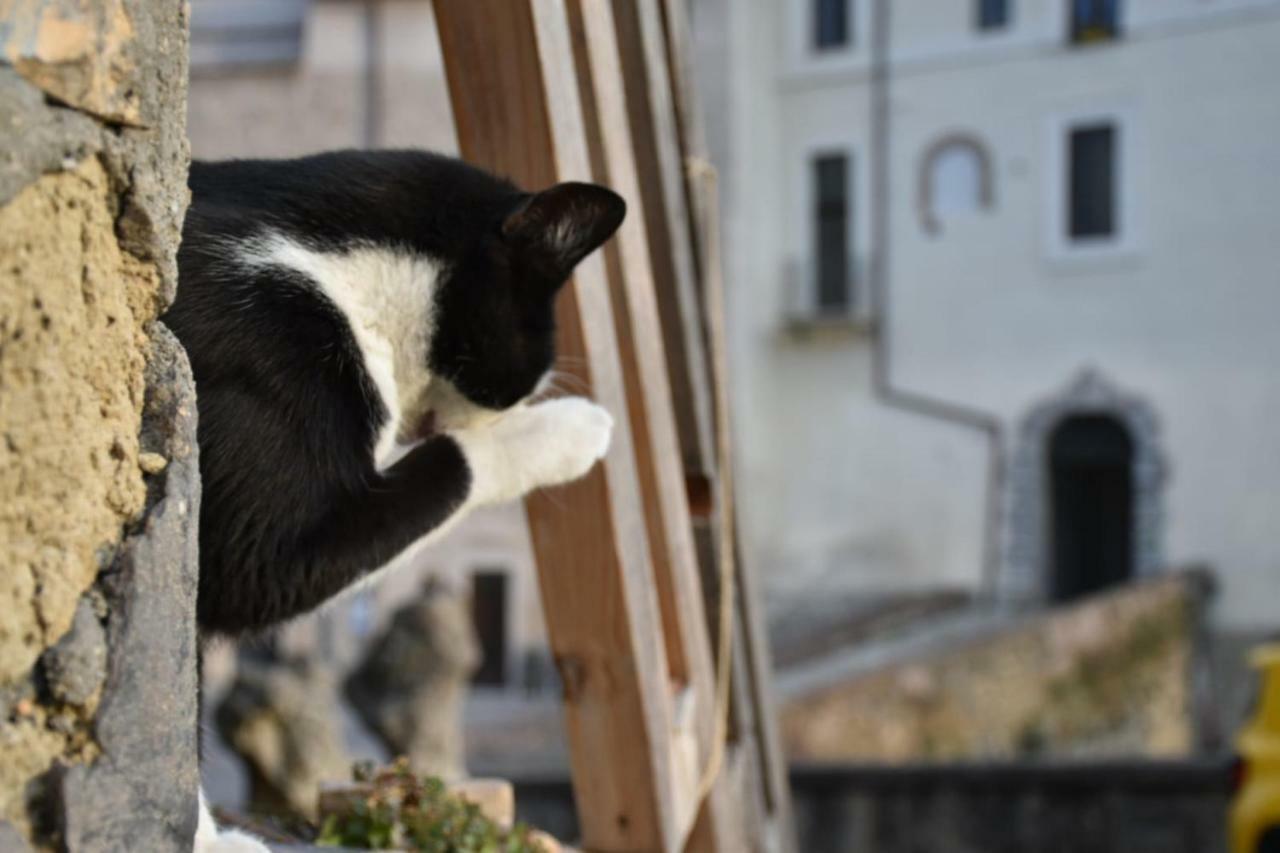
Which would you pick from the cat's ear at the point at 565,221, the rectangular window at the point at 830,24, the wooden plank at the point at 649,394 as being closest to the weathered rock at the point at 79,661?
the cat's ear at the point at 565,221

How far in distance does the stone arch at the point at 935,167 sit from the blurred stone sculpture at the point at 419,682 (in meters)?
13.5

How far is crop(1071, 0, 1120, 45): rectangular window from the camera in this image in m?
17.2

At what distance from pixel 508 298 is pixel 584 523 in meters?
0.43

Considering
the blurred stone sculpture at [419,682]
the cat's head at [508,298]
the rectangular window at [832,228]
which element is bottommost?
the rectangular window at [832,228]

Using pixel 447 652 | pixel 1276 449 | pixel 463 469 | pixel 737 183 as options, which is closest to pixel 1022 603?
pixel 1276 449

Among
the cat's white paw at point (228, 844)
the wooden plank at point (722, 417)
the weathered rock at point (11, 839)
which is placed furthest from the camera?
the wooden plank at point (722, 417)

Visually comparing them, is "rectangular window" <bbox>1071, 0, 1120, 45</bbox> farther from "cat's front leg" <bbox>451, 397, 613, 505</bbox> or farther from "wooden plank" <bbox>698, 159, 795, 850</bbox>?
"cat's front leg" <bbox>451, 397, 613, 505</bbox>

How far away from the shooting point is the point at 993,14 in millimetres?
17828

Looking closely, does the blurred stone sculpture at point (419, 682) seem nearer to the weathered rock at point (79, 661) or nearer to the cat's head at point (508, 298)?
the cat's head at point (508, 298)

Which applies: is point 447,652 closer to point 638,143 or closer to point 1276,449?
point 638,143

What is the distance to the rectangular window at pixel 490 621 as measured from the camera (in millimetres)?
17297

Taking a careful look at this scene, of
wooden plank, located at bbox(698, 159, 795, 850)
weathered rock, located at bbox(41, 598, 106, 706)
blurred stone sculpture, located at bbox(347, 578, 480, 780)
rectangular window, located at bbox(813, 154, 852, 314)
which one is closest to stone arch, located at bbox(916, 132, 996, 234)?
rectangular window, located at bbox(813, 154, 852, 314)

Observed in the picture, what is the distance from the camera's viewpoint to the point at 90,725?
0.94 m

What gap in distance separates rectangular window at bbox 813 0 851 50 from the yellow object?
13.8m
